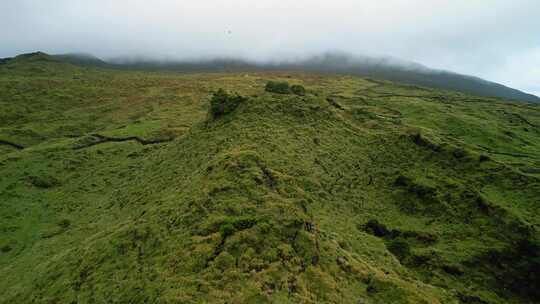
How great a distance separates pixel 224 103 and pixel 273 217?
26.8 meters

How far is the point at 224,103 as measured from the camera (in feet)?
154

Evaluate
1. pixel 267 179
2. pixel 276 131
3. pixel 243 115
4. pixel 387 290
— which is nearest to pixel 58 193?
pixel 243 115

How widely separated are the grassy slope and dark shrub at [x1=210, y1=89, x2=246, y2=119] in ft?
4.79

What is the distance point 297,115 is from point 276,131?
7019 millimetres

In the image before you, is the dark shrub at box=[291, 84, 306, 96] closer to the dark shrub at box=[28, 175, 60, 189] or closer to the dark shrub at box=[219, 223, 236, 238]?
the dark shrub at box=[219, 223, 236, 238]

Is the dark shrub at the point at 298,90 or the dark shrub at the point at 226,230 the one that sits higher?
the dark shrub at the point at 298,90

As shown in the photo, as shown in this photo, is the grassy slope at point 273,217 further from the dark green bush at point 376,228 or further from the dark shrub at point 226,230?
the dark green bush at point 376,228

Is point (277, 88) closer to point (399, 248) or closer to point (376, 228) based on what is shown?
point (376, 228)

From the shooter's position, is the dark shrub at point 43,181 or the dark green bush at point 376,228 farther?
the dark shrub at point 43,181

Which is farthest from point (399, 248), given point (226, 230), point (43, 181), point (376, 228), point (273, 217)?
point (43, 181)

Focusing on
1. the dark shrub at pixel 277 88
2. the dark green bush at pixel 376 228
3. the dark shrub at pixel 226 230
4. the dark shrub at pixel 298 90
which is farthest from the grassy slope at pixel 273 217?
the dark shrub at pixel 298 90

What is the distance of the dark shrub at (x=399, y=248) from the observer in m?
30.2

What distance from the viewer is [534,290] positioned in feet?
93.9

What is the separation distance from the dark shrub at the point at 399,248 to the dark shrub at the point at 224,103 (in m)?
25.8
